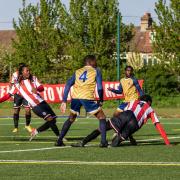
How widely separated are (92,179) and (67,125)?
6.10 metres

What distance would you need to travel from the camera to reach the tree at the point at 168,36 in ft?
167

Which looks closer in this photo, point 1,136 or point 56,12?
point 1,136

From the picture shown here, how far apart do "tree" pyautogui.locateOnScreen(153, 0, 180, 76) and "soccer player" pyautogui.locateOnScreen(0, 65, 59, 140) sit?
32.7m

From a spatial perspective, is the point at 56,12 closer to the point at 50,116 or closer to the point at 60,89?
the point at 60,89

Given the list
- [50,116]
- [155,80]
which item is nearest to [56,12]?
[155,80]

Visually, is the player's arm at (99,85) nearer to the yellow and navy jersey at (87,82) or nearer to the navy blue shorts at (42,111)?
the yellow and navy jersey at (87,82)

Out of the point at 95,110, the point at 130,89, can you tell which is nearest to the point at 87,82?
the point at 95,110

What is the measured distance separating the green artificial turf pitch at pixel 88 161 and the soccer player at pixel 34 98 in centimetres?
35

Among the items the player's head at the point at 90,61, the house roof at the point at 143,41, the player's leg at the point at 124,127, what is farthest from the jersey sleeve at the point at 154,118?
the house roof at the point at 143,41

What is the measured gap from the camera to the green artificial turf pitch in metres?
10.9

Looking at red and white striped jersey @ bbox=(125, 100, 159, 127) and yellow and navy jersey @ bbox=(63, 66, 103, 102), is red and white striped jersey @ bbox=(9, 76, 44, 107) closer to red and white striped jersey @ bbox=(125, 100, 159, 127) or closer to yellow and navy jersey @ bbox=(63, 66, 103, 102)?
yellow and navy jersey @ bbox=(63, 66, 103, 102)

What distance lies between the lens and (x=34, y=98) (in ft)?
60.3

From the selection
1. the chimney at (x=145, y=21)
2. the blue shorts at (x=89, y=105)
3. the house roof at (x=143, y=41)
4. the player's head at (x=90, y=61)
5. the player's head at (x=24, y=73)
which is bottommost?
the house roof at (x=143, y=41)

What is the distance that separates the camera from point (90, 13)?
56000 millimetres
